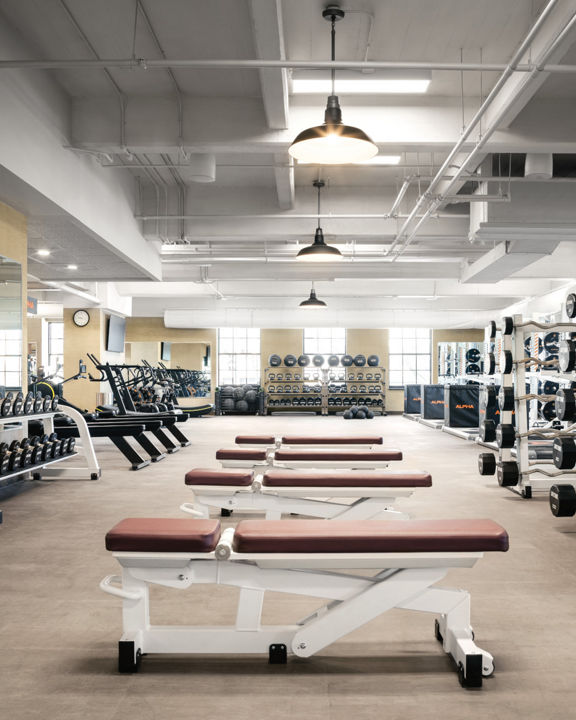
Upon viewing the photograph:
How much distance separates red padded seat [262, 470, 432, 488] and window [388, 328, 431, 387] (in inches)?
594

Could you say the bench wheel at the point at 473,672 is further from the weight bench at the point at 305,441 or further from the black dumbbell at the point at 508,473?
the weight bench at the point at 305,441

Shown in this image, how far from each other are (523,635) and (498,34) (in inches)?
149

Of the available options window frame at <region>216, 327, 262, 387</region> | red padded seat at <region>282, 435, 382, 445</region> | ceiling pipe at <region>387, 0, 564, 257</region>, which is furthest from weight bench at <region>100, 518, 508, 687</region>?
window frame at <region>216, 327, 262, 387</region>

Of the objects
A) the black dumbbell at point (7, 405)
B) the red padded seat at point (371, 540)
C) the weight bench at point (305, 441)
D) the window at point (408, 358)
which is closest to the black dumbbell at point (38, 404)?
the black dumbbell at point (7, 405)

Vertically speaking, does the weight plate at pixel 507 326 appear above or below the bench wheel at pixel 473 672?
above

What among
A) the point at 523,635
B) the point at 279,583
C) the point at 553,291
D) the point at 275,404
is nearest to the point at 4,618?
the point at 279,583

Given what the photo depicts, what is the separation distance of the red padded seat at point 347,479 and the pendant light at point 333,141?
6.37 ft

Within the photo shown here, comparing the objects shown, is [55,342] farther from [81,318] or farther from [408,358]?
[408,358]

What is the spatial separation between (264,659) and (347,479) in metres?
1.68

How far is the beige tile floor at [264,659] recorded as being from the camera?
1.93 meters

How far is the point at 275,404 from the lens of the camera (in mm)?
17688

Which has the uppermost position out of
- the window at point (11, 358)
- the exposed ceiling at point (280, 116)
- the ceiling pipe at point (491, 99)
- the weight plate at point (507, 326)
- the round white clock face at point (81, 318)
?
the exposed ceiling at point (280, 116)

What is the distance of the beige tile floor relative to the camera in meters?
1.93

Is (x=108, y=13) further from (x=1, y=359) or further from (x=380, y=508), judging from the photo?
(x=380, y=508)
